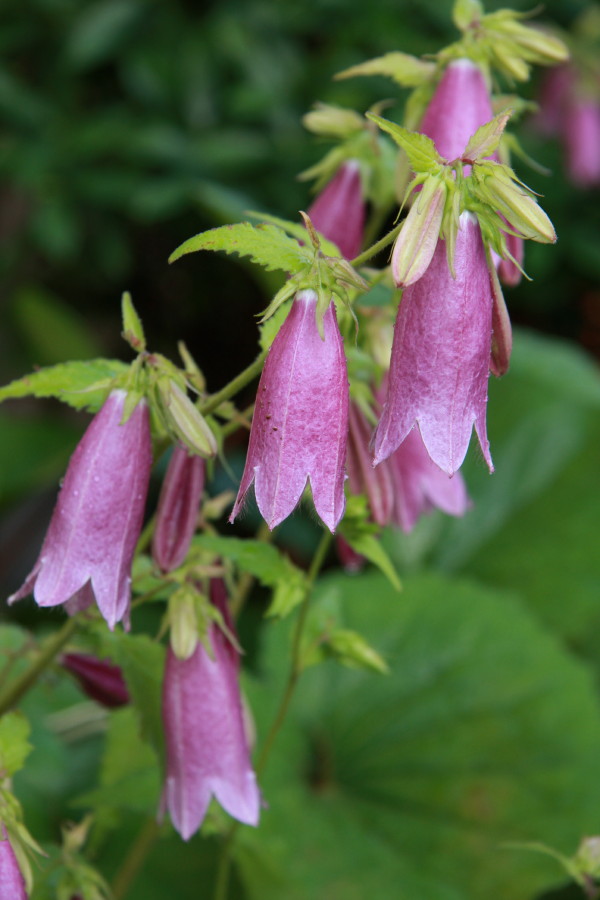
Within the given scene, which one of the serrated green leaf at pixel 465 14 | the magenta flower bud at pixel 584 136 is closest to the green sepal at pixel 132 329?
the serrated green leaf at pixel 465 14

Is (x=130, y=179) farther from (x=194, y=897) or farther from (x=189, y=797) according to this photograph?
(x=189, y=797)

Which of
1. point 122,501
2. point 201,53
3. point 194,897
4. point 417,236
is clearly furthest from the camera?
point 201,53

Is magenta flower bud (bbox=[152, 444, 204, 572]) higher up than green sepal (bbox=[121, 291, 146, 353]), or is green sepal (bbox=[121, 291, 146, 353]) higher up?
green sepal (bbox=[121, 291, 146, 353])

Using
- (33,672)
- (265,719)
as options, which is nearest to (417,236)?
(33,672)

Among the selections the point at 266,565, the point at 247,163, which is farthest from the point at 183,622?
the point at 247,163

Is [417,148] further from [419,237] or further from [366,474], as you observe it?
[366,474]

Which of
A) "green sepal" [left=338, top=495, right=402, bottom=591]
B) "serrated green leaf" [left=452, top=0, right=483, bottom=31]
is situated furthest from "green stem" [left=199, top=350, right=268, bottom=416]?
"serrated green leaf" [left=452, top=0, right=483, bottom=31]

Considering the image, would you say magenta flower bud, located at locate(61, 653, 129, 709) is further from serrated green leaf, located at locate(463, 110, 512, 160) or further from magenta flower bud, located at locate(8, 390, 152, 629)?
serrated green leaf, located at locate(463, 110, 512, 160)

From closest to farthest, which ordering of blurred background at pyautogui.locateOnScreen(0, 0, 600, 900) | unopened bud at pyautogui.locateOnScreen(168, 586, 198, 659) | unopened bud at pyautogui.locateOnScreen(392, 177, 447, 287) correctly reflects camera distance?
1. unopened bud at pyautogui.locateOnScreen(392, 177, 447, 287)
2. unopened bud at pyautogui.locateOnScreen(168, 586, 198, 659)
3. blurred background at pyautogui.locateOnScreen(0, 0, 600, 900)
